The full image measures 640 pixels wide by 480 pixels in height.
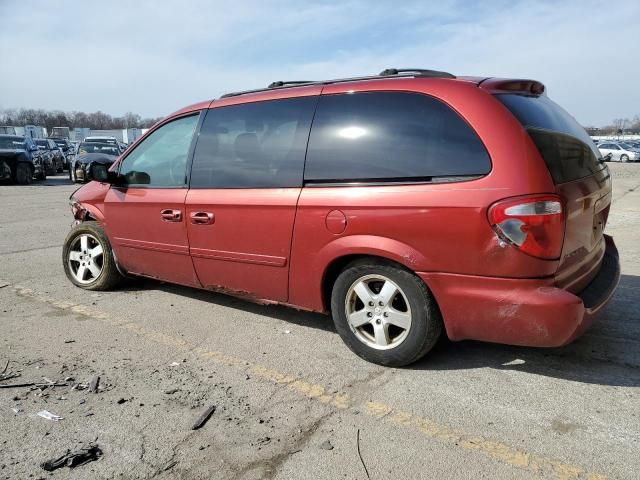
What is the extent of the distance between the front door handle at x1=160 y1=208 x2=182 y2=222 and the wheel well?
144 centimetres

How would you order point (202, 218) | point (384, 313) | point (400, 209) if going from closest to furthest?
point (400, 209), point (384, 313), point (202, 218)

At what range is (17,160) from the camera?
18.9m

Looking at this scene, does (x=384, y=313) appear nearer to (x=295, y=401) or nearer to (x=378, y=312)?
(x=378, y=312)

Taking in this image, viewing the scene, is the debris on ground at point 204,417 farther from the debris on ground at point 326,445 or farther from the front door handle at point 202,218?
the front door handle at point 202,218

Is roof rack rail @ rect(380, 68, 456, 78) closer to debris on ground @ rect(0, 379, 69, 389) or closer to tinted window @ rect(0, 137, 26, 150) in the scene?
debris on ground @ rect(0, 379, 69, 389)

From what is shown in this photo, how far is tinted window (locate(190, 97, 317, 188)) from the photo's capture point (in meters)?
3.70

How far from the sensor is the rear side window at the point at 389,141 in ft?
9.96

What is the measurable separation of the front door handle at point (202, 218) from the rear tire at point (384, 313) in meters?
1.19

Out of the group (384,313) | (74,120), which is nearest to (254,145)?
(384,313)

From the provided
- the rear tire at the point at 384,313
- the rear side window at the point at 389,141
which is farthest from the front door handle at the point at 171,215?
the rear tire at the point at 384,313

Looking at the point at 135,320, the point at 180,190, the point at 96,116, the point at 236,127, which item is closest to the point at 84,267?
the point at 135,320

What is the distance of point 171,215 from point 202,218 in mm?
403

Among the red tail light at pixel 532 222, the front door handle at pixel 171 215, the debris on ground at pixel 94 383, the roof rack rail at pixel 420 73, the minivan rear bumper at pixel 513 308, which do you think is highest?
the roof rack rail at pixel 420 73

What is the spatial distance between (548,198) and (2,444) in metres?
3.06
